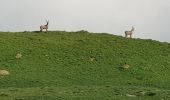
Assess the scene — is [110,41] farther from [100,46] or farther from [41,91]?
[41,91]

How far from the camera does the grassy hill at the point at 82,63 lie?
38.5 metres

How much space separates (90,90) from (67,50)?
1798 cm

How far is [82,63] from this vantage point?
47.0 meters

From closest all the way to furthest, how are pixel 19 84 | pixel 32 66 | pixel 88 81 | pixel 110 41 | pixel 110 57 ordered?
pixel 19 84 → pixel 88 81 → pixel 32 66 → pixel 110 57 → pixel 110 41

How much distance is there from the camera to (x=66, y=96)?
29.2 m

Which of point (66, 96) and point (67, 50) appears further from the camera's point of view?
point (67, 50)

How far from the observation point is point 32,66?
45.4m

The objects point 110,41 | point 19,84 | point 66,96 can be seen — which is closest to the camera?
point 66,96

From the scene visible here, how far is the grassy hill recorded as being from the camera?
38469mm

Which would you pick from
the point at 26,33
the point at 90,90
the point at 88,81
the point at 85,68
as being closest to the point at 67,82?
the point at 88,81

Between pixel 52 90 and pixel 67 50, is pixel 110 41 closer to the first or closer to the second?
pixel 67 50

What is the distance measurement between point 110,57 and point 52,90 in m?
17.0

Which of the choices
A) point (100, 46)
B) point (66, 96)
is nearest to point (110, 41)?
point (100, 46)

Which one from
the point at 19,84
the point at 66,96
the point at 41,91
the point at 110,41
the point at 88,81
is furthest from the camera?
the point at 110,41
